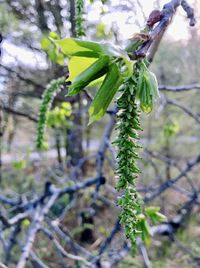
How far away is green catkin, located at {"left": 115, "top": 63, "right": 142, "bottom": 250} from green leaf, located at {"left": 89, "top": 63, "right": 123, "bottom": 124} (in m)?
0.01

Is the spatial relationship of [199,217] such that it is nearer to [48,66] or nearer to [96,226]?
[96,226]

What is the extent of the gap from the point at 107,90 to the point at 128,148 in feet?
0.23

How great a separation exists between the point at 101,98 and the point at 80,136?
6077mm

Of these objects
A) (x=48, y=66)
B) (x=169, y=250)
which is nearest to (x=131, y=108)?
(x=48, y=66)

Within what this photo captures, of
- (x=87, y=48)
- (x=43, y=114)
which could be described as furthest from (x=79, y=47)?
(x=43, y=114)

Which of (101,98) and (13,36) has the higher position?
(13,36)

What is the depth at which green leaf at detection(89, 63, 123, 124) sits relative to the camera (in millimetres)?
410

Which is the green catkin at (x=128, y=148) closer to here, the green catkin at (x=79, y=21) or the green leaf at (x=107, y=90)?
the green leaf at (x=107, y=90)

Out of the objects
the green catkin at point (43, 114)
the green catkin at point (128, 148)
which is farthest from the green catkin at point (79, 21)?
the green catkin at point (128, 148)

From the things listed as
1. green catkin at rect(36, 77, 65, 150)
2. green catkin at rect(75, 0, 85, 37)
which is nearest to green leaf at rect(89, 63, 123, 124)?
green catkin at rect(75, 0, 85, 37)

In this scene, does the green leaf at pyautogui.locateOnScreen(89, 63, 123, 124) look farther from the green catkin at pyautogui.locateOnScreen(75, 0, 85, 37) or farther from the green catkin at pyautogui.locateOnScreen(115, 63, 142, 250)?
the green catkin at pyautogui.locateOnScreen(75, 0, 85, 37)

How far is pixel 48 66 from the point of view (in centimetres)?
489

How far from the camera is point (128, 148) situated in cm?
43

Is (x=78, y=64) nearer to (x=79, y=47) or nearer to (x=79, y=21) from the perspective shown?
(x=79, y=47)
